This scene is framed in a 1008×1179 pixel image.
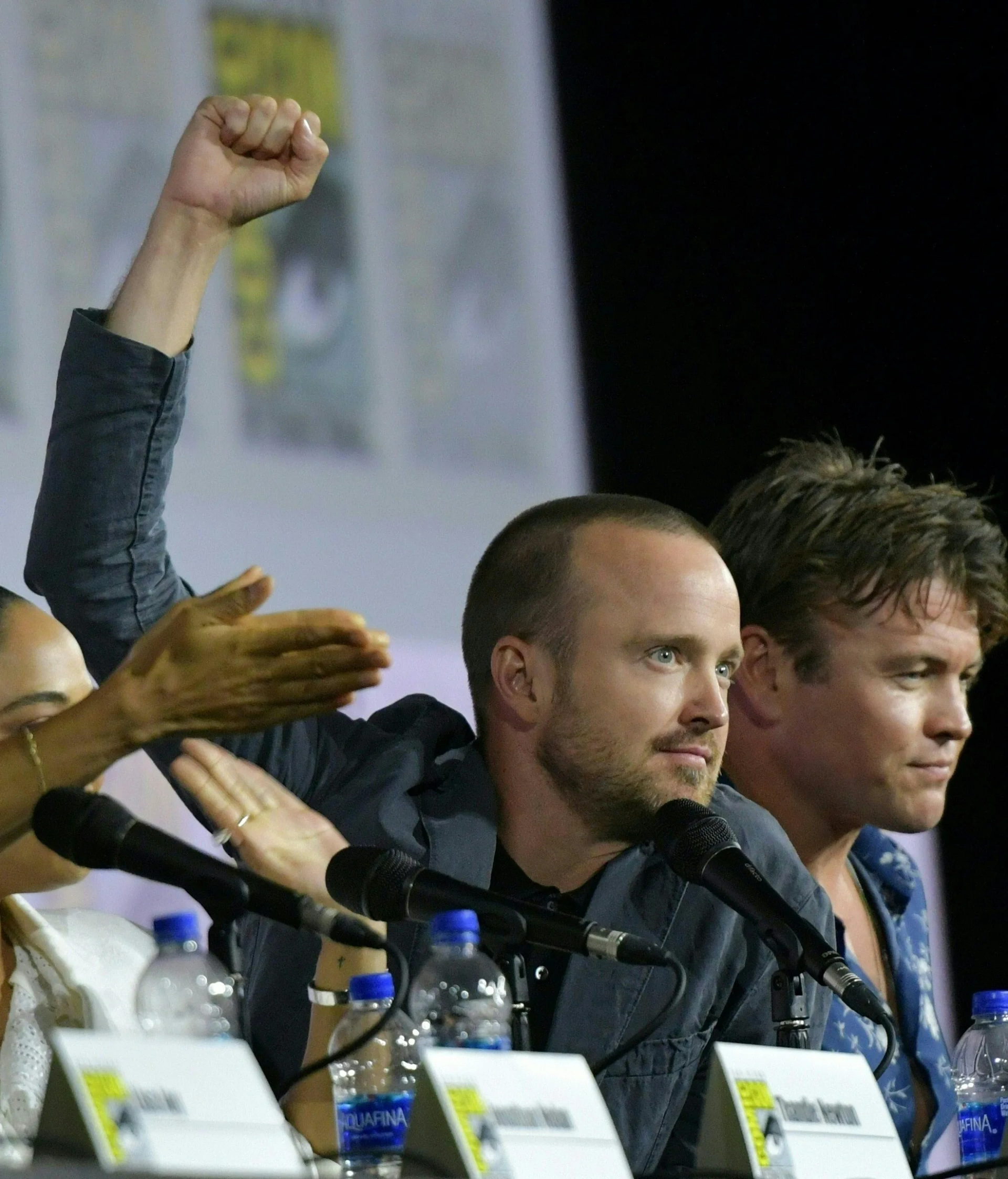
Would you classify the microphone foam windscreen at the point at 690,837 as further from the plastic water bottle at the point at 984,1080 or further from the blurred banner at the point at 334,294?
the blurred banner at the point at 334,294

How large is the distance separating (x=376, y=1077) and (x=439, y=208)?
1.92 meters

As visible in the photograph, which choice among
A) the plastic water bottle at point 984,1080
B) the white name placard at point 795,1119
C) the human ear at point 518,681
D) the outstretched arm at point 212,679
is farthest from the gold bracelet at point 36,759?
the plastic water bottle at point 984,1080

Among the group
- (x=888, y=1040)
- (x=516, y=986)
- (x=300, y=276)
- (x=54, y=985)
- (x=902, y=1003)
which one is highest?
(x=300, y=276)

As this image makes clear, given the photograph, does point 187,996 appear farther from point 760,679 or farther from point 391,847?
point 760,679

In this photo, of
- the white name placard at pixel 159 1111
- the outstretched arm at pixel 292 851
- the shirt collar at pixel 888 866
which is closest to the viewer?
the white name placard at pixel 159 1111

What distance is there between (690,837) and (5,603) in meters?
1.19

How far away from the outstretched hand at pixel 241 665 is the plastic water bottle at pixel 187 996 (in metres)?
0.24

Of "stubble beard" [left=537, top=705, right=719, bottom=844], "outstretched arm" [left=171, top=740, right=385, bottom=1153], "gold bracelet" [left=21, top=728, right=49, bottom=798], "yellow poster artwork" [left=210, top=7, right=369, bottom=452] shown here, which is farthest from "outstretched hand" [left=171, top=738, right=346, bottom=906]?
"yellow poster artwork" [left=210, top=7, right=369, bottom=452]

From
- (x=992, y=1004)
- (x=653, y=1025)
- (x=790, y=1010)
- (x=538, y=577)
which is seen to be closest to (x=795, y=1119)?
(x=653, y=1025)

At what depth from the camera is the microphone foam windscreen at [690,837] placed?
65.6 inches

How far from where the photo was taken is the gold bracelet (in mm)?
1626

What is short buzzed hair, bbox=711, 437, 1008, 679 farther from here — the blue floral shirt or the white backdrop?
the white backdrop

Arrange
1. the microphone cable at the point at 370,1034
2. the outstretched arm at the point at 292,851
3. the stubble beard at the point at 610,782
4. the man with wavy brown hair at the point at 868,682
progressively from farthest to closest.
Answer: the man with wavy brown hair at the point at 868,682
the stubble beard at the point at 610,782
the outstretched arm at the point at 292,851
the microphone cable at the point at 370,1034

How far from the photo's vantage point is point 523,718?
2.25 metres
